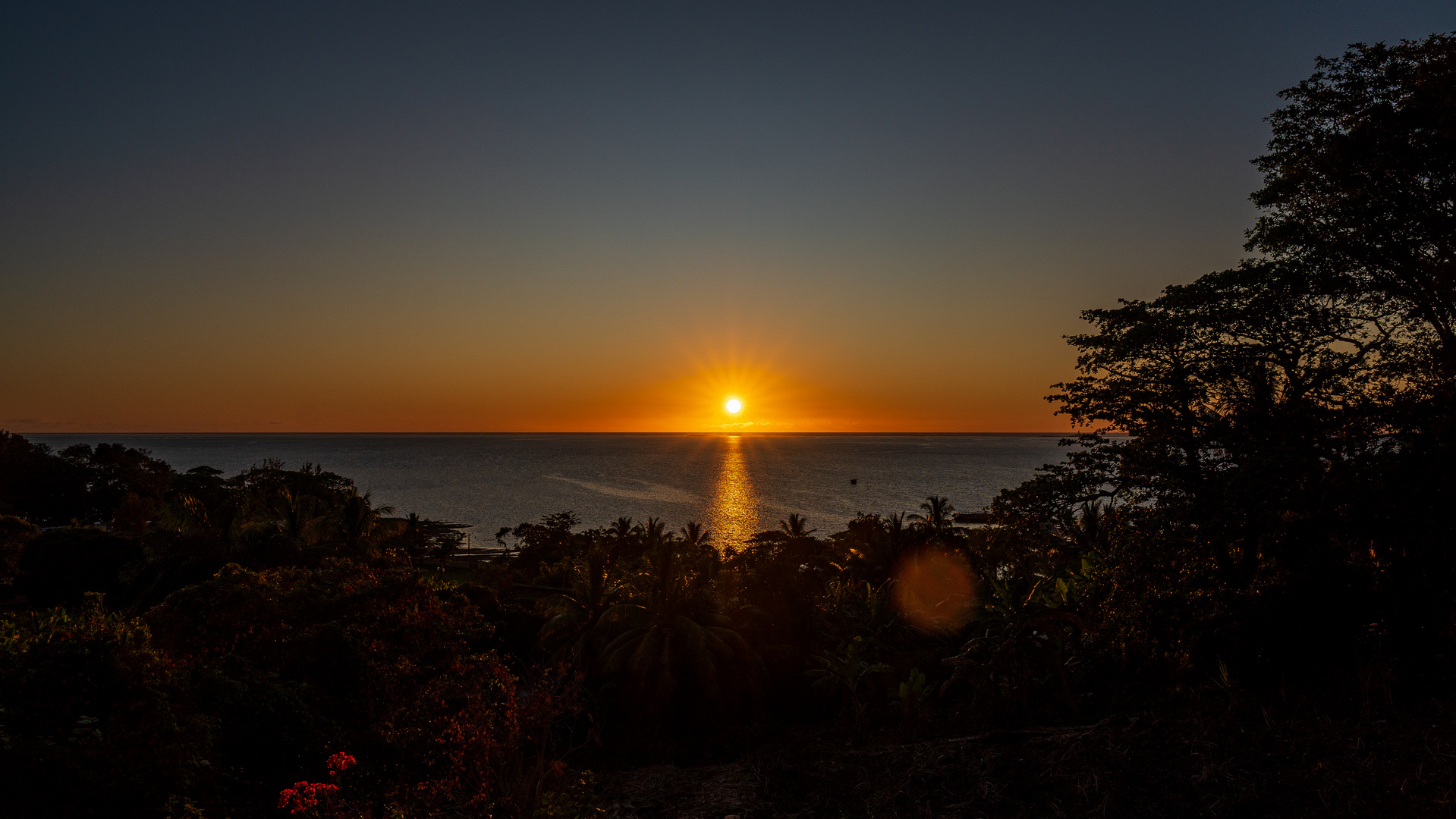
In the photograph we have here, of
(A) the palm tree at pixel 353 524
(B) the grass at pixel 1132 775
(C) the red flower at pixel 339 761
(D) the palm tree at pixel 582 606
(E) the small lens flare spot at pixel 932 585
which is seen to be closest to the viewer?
(B) the grass at pixel 1132 775

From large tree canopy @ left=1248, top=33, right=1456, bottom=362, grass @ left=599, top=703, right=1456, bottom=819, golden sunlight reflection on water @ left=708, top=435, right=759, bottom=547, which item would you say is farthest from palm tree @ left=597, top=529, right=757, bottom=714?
golden sunlight reflection on water @ left=708, top=435, right=759, bottom=547

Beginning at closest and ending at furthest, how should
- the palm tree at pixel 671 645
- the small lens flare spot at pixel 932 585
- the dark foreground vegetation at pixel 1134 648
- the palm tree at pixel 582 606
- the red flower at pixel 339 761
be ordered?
the dark foreground vegetation at pixel 1134 648 → the red flower at pixel 339 761 → the palm tree at pixel 671 645 → the palm tree at pixel 582 606 → the small lens flare spot at pixel 932 585

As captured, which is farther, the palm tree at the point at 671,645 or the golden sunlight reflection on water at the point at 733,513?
the golden sunlight reflection on water at the point at 733,513

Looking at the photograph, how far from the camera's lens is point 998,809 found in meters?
10.2

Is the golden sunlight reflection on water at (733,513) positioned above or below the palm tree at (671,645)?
below

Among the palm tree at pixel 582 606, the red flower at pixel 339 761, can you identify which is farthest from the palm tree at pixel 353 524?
the red flower at pixel 339 761

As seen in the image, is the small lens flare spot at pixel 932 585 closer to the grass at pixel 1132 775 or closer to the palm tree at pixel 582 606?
the palm tree at pixel 582 606

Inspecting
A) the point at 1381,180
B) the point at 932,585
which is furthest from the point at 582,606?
the point at 1381,180

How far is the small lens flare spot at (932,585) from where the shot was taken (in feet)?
104

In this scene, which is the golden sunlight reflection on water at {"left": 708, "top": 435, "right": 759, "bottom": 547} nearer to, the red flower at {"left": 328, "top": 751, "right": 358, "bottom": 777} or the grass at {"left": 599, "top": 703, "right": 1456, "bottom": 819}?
the grass at {"left": 599, "top": 703, "right": 1456, "bottom": 819}

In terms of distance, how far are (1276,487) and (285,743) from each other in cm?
1831

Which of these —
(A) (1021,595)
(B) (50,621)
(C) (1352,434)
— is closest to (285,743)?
(B) (50,621)

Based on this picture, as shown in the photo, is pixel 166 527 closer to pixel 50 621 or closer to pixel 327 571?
pixel 327 571

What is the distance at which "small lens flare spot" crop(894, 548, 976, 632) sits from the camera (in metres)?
31.6
